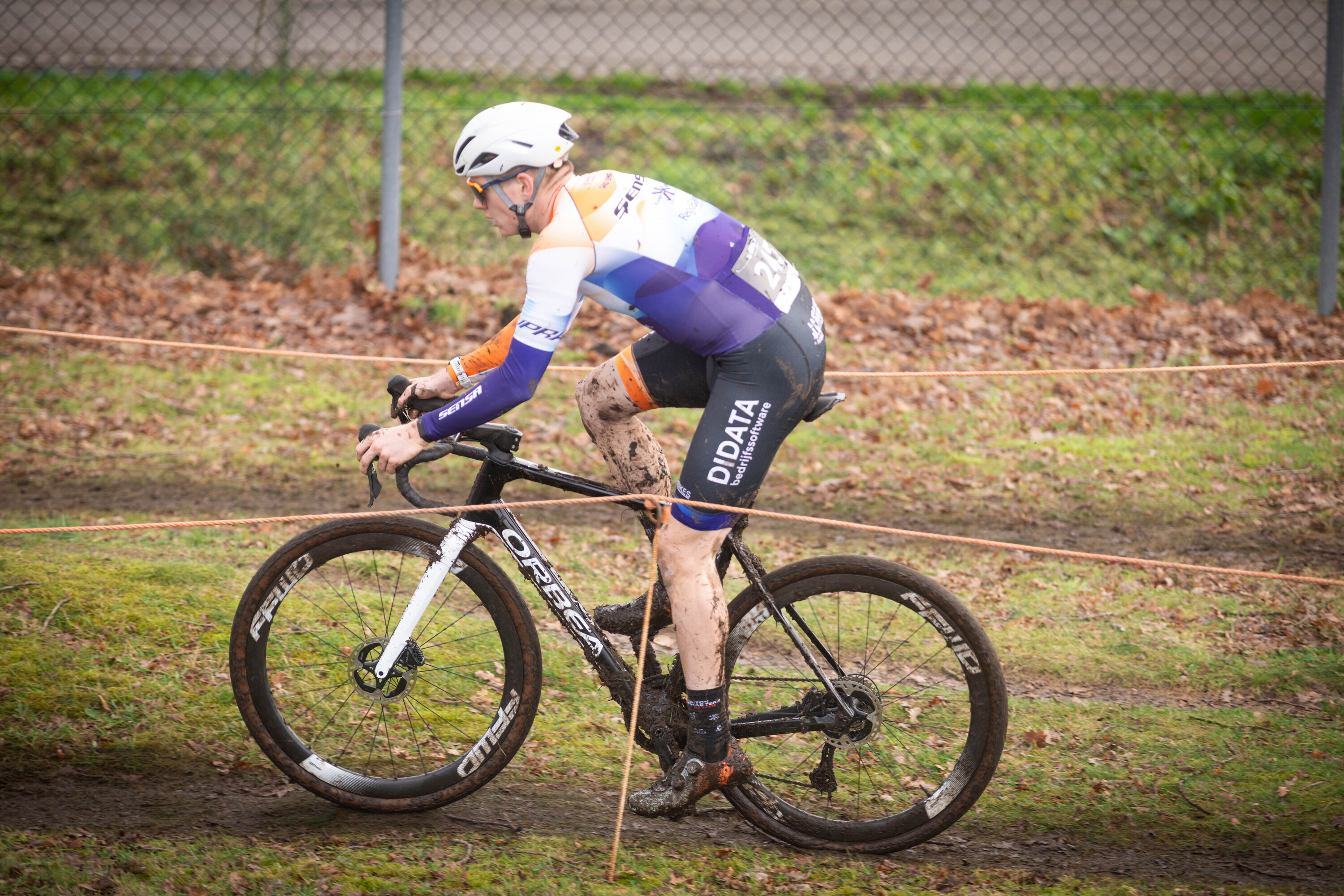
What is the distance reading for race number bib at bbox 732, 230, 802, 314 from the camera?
3439mm

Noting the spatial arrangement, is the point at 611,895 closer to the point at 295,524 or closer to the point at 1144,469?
the point at 295,524

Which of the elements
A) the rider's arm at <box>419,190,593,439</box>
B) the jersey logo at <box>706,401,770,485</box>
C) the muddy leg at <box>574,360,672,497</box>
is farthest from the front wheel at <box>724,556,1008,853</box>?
the rider's arm at <box>419,190,593,439</box>

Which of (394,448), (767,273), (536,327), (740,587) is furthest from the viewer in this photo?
(740,587)

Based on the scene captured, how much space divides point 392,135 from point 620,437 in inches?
200

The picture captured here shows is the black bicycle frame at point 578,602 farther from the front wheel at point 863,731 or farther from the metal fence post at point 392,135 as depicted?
the metal fence post at point 392,135

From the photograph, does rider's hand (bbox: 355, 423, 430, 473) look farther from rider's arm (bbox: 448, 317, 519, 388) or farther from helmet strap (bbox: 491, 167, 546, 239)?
helmet strap (bbox: 491, 167, 546, 239)

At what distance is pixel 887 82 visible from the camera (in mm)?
11062

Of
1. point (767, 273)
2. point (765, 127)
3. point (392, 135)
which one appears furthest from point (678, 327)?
point (765, 127)

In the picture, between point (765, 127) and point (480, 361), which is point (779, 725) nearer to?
point (480, 361)

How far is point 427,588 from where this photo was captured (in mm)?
3605

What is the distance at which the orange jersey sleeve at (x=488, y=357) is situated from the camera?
3.75 m

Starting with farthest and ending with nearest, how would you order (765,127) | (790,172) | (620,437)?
(765,127) → (790,172) → (620,437)

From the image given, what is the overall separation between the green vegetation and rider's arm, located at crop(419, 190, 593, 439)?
608cm

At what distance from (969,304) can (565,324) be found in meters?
6.08
